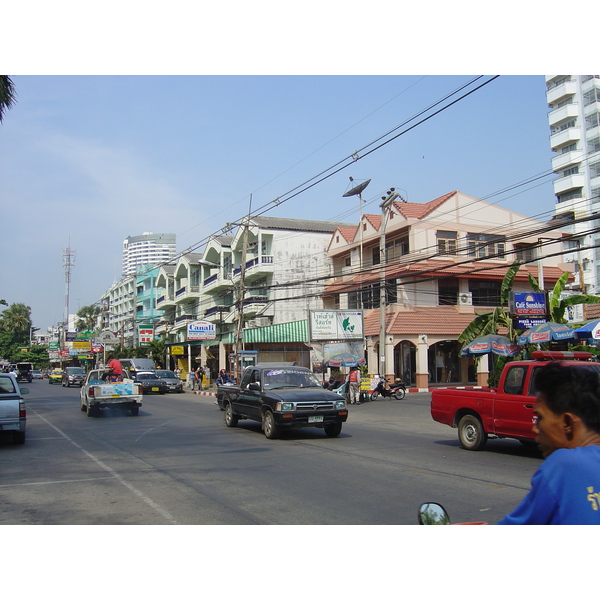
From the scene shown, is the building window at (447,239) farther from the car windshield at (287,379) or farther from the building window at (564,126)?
the building window at (564,126)

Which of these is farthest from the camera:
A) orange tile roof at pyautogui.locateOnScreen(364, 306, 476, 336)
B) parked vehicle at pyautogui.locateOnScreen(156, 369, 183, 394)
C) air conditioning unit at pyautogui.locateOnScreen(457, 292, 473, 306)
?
parked vehicle at pyautogui.locateOnScreen(156, 369, 183, 394)

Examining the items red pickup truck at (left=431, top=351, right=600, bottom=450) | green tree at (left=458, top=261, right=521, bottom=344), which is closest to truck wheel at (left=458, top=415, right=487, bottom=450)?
red pickup truck at (left=431, top=351, right=600, bottom=450)

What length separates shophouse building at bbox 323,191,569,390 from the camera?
33062 mm

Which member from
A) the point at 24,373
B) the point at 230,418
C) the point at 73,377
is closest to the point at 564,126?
the point at 73,377

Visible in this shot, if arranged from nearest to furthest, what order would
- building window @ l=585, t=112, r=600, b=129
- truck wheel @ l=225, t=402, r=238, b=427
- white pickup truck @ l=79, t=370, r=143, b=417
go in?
truck wheel @ l=225, t=402, r=238, b=427 < white pickup truck @ l=79, t=370, r=143, b=417 < building window @ l=585, t=112, r=600, b=129

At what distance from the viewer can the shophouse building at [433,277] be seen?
33.1 metres

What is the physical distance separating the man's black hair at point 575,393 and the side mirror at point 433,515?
72cm

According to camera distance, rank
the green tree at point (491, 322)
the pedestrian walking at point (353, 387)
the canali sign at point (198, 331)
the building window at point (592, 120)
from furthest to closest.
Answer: the building window at point (592, 120) < the canali sign at point (198, 331) < the pedestrian walking at point (353, 387) < the green tree at point (491, 322)

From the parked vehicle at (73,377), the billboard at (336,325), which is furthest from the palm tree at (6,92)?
the parked vehicle at (73,377)

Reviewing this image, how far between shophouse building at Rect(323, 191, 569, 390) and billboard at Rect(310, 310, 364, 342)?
237cm

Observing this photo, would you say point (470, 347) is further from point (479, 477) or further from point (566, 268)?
point (566, 268)

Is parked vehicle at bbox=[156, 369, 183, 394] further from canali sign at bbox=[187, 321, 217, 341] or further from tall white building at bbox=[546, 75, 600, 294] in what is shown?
tall white building at bbox=[546, 75, 600, 294]

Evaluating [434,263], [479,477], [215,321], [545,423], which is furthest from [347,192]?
[545,423]

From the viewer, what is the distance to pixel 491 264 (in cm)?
3581
